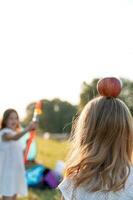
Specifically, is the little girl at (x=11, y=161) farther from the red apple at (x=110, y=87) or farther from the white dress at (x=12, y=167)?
the red apple at (x=110, y=87)

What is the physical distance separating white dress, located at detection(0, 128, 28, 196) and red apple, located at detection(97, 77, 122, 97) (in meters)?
3.81

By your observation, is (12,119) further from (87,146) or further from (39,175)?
(87,146)

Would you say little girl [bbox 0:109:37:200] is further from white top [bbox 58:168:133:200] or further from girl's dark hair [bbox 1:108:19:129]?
white top [bbox 58:168:133:200]

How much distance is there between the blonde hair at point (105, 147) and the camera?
2.37 m

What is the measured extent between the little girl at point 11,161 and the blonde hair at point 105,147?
3779mm

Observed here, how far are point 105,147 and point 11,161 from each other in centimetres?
398

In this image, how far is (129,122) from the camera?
241 centimetres

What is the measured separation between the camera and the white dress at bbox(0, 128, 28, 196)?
20.4 feet

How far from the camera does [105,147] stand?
2.41 meters

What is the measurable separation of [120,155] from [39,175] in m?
5.85

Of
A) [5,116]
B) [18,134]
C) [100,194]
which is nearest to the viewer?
[100,194]

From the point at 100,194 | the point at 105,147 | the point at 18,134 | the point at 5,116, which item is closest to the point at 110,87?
the point at 105,147

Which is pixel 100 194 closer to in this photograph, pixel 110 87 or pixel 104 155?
pixel 104 155

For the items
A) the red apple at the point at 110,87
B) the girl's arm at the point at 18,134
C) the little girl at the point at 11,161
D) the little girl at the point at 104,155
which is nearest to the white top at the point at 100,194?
the little girl at the point at 104,155
